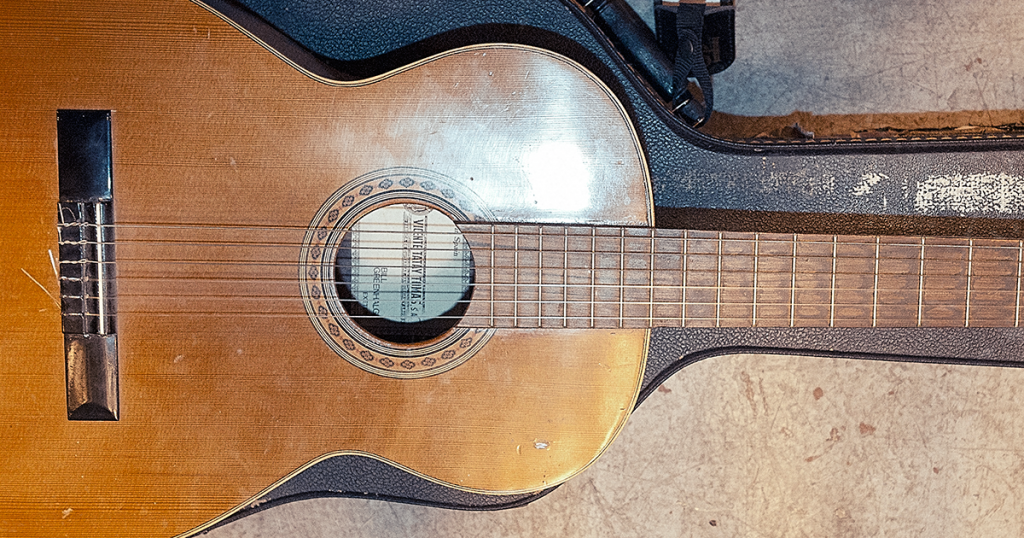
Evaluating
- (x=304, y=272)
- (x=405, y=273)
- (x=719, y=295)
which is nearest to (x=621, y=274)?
(x=719, y=295)

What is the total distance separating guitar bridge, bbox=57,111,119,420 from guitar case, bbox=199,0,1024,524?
34 centimetres

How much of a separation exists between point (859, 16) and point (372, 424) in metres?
1.41

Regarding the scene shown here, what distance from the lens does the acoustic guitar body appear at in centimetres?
107

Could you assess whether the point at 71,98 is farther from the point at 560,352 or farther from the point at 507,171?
the point at 560,352

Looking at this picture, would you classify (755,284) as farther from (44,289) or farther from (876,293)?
(44,289)

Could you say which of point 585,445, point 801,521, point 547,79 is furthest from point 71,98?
point 801,521

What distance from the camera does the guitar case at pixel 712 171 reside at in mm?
1217

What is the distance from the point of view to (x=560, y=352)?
1.14 meters

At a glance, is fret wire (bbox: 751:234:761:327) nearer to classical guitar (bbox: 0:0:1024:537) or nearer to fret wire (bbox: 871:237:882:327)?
classical guitar (bbox: 0:0:1024:537)

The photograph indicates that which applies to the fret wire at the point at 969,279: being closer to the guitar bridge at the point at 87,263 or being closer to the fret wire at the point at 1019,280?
the fret wire at the point at 1019,280

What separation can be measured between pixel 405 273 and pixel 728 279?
630mm

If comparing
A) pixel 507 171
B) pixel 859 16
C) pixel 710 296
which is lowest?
pixel 710 296

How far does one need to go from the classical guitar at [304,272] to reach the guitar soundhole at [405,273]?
7 centimetres

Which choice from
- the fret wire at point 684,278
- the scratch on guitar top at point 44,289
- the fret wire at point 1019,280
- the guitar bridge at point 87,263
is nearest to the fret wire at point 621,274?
the fret wire at point 684,278
